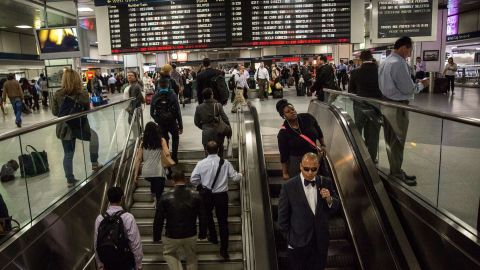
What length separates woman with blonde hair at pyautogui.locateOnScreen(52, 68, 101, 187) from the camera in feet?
17.0

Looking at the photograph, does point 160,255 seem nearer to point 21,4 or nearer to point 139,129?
point 139,129

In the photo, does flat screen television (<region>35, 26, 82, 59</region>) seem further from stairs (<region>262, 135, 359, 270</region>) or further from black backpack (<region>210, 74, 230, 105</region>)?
stairs (<region>262, 135, 359, 270</region>)

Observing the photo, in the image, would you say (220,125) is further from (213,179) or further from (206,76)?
(213,179)

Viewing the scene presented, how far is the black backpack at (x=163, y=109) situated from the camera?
670 centimetres

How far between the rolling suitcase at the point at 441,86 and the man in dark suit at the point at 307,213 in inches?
628

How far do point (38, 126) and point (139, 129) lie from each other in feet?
13.6

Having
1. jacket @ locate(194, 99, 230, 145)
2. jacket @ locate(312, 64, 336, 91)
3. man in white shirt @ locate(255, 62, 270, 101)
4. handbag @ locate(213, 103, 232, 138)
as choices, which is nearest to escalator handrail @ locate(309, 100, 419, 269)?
handbag @ locate(213, 103, 232, 138)

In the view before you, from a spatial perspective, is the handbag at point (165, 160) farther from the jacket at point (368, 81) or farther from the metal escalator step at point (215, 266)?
the jacket at point (368, 81)

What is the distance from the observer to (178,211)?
449 centimetres

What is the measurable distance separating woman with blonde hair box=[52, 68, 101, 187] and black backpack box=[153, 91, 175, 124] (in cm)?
110

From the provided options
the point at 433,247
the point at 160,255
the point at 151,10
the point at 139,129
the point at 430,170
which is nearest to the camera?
the point at 433,247

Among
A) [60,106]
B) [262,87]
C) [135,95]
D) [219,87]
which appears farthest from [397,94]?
[262,87]

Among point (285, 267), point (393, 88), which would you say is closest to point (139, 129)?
point (285, 267)

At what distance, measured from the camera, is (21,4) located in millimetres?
13141
